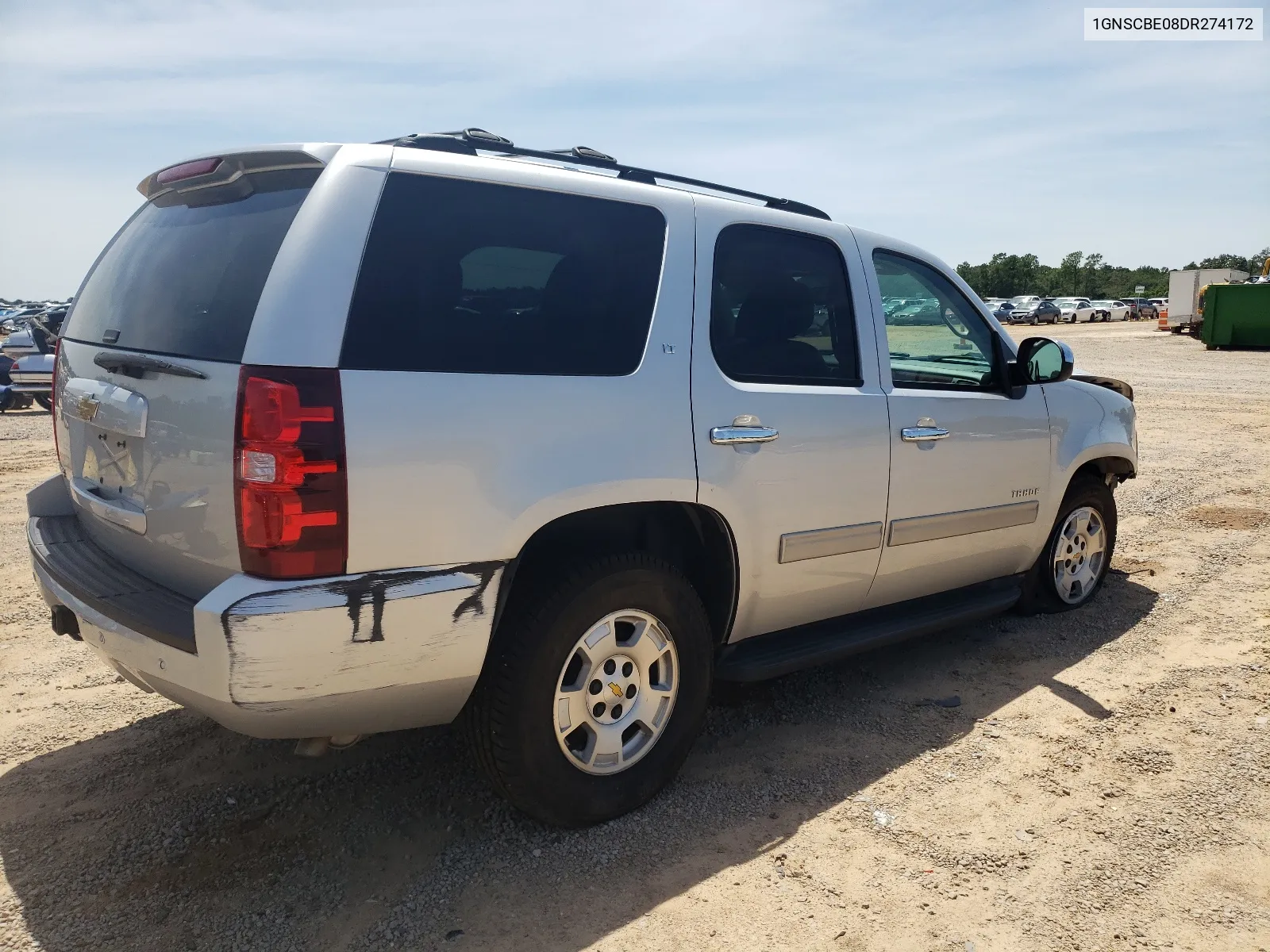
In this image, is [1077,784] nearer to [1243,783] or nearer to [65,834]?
[1243,783]

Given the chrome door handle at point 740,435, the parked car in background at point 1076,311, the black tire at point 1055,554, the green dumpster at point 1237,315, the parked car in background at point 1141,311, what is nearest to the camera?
the chrome door handle at point 740,435

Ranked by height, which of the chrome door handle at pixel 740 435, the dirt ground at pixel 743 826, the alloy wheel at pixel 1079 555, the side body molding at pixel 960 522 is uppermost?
the chrome door handle at pixel 740 435

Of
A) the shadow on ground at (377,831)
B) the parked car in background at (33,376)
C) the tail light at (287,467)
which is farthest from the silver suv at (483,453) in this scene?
the parked car in background at (33,376)

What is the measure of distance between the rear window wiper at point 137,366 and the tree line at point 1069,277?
96.1m

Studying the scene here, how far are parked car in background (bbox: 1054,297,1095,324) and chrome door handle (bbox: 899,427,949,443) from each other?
187 feet

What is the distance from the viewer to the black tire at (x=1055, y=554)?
4996mm

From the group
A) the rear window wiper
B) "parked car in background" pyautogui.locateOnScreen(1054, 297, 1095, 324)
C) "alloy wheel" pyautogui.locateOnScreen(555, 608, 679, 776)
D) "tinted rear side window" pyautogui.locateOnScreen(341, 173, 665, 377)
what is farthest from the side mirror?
"parked car in background" pyautogui.locateOnScreen(1054, 297, 1095, 324)

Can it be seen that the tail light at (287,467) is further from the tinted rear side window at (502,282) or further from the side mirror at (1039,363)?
the side mirror at (1039,363)

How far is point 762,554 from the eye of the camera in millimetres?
3396

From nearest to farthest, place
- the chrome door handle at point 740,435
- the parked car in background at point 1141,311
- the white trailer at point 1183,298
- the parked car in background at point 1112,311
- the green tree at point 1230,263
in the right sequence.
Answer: the chrome door handle at point 740,435
the white trailer at point 1183,298
the parked car in background at point 1112,311
the parked car in background at point 1141,311
the green tree at point 1230,263

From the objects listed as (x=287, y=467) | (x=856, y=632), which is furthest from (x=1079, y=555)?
(x=287, y=467)

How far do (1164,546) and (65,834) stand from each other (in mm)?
6571

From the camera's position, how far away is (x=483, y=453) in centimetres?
262

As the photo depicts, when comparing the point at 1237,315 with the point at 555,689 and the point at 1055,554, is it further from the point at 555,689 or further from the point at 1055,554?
the point at 555,689
